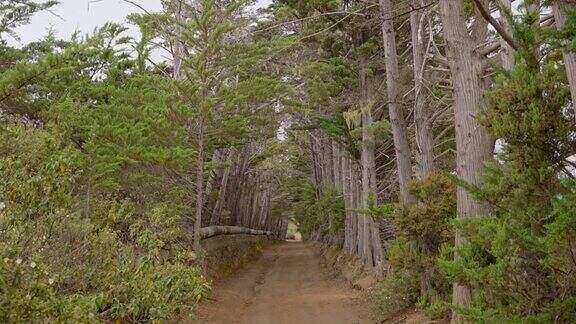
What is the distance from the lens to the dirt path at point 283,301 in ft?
43.5

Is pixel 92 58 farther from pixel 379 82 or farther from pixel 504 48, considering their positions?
pixel 504 48

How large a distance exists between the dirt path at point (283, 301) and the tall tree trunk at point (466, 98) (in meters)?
5.87

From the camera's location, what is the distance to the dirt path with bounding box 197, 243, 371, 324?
43.5 ft

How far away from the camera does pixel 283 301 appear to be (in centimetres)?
1616

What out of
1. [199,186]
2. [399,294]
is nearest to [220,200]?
[199,186]

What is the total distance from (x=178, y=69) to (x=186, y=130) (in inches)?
128

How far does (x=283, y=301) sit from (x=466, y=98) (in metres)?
10.1

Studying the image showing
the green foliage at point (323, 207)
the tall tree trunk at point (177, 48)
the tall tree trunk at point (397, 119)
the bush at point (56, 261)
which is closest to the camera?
the bush at point (56, 261)

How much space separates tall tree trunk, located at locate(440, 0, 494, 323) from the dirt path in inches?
231

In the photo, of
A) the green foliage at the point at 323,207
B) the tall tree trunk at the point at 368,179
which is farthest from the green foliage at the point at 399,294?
the green foliage at the point at 323,207

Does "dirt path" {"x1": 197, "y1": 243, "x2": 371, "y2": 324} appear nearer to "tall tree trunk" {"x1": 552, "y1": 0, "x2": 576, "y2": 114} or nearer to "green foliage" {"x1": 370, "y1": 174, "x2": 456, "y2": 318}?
"green foliage" {"x1": 370, "y1": 174, "x2": 456, "y2": 318}

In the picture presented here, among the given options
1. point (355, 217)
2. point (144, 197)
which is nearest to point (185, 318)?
point (144, 197)

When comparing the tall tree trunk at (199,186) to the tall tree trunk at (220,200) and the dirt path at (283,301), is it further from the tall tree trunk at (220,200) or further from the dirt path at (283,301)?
the tall tree trunk at (220,200)

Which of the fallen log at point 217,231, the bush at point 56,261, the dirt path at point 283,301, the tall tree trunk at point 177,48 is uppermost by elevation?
the tall tree trunk at point 177,48
